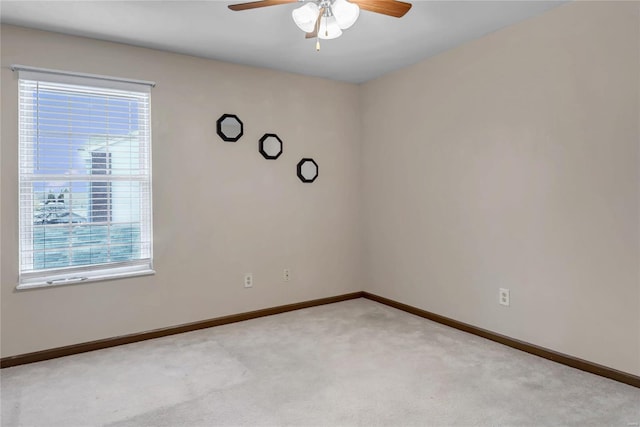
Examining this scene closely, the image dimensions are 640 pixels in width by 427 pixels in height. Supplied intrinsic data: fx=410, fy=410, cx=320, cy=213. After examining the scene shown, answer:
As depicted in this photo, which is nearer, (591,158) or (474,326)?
(591,158)

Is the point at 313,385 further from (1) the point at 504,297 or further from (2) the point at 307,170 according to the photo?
(2) the point at 307,170

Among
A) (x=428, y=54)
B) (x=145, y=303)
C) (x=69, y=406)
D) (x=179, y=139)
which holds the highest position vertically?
(x=428, y=54)

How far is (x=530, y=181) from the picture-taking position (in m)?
2.93

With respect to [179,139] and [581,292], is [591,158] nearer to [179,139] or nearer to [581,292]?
[581,292]

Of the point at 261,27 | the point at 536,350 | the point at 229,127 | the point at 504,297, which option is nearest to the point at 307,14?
the point at 261,27

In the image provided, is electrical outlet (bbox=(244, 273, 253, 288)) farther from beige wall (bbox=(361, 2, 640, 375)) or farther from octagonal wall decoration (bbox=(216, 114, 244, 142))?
beige wall (bbox=(361, 2, 640, 375))

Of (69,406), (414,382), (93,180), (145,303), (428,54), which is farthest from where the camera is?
(428,54)

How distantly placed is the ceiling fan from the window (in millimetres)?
1608

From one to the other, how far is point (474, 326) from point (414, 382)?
3.57ft

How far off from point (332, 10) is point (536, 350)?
262 centimetres

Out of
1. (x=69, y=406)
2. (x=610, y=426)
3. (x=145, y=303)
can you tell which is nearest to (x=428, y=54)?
(x=610, y=426)

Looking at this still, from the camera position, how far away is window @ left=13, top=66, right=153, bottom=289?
2924 mm

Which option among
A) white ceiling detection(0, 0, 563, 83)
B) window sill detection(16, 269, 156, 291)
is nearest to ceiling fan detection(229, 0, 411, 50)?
white ceiling detection(0, 0, 563, 83)

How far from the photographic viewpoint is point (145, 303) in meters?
3.35
